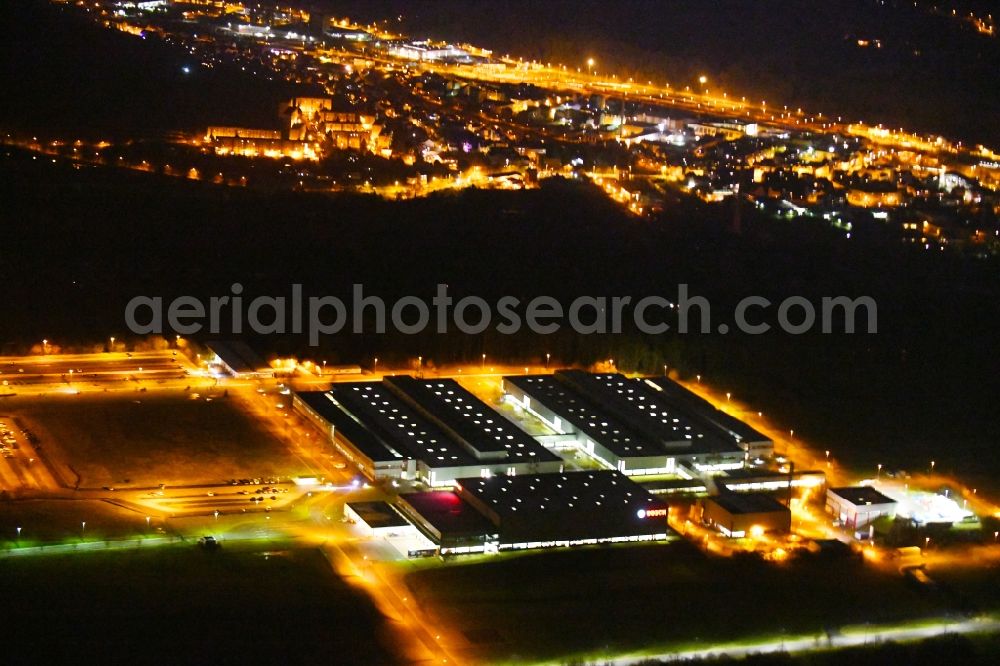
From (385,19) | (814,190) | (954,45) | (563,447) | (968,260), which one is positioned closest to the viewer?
(563,447)

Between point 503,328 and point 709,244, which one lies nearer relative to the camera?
point 503,328

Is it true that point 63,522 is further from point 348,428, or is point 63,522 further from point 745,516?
point 745,516

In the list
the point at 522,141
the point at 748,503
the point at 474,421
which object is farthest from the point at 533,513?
the point at 522,141

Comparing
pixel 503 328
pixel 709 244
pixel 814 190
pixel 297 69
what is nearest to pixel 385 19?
pixel 297 69

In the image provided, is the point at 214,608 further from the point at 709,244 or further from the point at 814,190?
the point at 814,190

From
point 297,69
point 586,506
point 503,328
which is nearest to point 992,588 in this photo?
point 586,506

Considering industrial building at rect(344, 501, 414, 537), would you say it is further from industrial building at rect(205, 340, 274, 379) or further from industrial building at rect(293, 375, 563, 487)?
industrial building at rect(205, 340, 274, 379)

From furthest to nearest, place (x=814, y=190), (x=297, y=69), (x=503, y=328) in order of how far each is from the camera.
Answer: (x=297, y=69)
(x=814, y=190)
(x=503, y=328)
